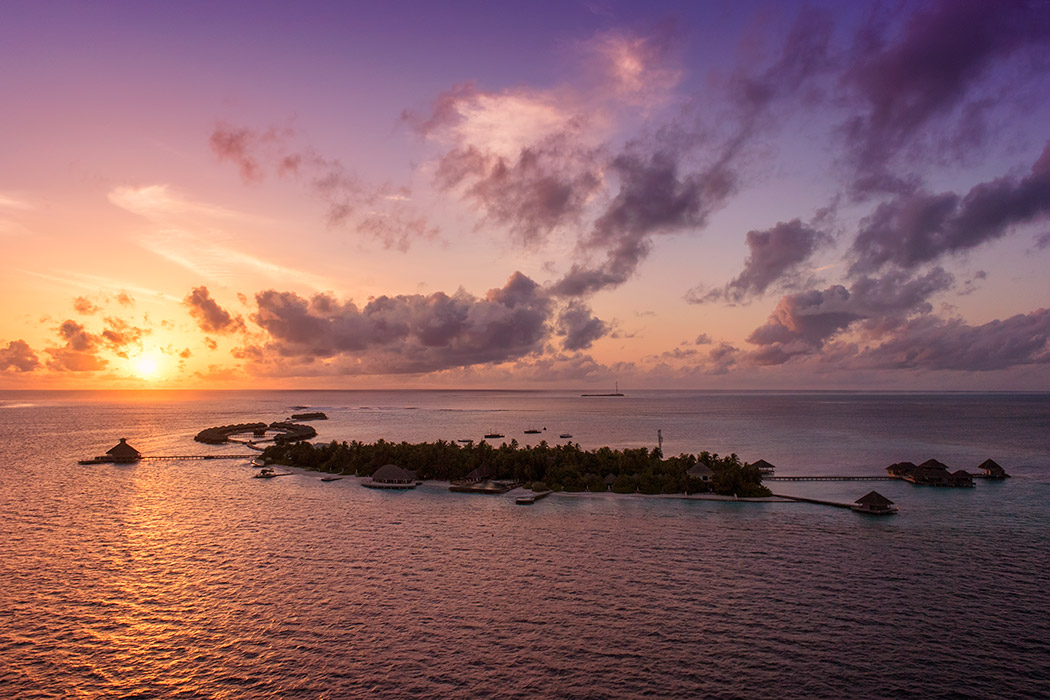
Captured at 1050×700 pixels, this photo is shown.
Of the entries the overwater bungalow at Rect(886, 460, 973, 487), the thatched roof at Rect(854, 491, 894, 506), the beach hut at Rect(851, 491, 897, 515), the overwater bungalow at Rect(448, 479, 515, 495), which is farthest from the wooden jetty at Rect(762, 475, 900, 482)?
the overwater bungalow at Rect(448, 479, 515, 495)

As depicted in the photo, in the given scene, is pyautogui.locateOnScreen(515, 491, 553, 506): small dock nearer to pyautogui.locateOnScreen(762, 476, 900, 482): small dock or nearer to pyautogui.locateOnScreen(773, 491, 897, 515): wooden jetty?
pyautogui.locateOnScreen(762, 476, 900, 482): small dock

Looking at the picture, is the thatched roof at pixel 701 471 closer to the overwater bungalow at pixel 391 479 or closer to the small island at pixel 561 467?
the small island at pixel 561 467

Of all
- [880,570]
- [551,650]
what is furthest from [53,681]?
[880,570]

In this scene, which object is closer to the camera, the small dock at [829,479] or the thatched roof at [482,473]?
the thatched roof at [482,473]

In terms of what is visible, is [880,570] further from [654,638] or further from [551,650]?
[551,650]

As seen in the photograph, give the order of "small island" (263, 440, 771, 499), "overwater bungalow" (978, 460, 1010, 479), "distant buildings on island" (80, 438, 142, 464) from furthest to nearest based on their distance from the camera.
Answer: "distant buildings on island" (80, 438, 142, 464)
"overwater bungalow" (978, 460, 1010, 479)
"small island" (263, 440, 771, 499)

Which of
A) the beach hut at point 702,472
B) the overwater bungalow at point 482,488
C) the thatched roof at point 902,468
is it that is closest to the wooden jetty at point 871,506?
the beach hut at point 702,472

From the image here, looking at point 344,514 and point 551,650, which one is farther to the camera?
point 344,514

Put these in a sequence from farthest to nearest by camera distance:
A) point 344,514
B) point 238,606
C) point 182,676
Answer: point 344,514, point 238,606, point 182,676
